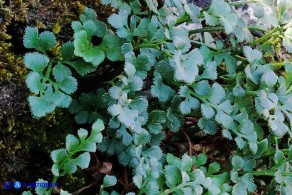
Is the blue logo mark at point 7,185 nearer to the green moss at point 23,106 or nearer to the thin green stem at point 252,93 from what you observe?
the green moss at point 23,106

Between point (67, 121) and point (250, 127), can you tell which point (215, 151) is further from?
point (67, 121)

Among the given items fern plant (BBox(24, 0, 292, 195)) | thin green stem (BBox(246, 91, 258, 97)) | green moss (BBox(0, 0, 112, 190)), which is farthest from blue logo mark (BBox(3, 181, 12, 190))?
thin green stem (BBox(246, 91, 258, 97))

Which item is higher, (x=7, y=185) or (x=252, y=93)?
(x=252, y=93)

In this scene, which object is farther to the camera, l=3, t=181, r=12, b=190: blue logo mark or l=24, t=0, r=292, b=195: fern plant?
l=3, t=181, r=12, b=190: blue logo mark

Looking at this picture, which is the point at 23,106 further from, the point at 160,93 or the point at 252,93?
the point at 252,93

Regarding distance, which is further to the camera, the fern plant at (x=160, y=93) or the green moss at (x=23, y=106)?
the green moss at (x=23, y=106)

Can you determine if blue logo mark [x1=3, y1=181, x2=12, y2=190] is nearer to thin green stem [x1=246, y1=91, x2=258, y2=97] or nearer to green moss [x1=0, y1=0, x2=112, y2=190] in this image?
green moss [x1=0, y1=0, x2=112, y2=190]

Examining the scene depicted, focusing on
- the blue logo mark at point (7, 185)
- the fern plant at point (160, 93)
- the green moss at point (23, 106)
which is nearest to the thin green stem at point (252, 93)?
the fern plant at point (160, 93)

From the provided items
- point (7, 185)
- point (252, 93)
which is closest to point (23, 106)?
point (7, 185)
